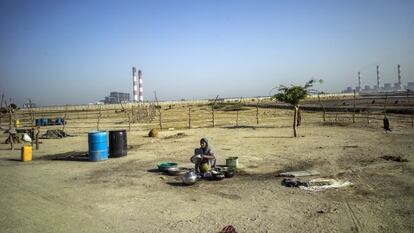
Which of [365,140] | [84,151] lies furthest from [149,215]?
[365,140]

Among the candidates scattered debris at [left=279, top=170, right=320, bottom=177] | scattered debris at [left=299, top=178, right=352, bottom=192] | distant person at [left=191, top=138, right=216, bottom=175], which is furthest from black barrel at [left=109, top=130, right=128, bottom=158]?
scattered debris at [left=299, top=178, right=352, bottom=192]

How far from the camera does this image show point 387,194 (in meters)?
7.42

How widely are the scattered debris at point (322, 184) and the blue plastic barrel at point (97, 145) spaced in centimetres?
776

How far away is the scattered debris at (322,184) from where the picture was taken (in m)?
8.01

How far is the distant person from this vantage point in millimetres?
9539

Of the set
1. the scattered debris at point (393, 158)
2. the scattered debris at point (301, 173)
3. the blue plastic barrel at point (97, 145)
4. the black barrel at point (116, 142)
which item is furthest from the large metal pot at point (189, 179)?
the scattered debris at point (393, 158)

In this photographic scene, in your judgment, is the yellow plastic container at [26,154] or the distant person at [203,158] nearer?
the distant person at [203,158]

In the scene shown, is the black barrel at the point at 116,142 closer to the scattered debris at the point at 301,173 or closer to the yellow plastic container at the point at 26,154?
the yellow plastic container at the point at 26,154

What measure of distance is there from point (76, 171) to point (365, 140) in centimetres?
1219

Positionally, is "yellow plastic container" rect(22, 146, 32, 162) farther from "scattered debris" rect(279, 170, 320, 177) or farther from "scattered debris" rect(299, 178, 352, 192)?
"scattered debris" rect(299, 178, 352, 192)

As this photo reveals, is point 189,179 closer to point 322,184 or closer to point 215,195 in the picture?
point 215,195

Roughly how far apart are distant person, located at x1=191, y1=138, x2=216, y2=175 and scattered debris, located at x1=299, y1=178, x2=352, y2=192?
106 inches

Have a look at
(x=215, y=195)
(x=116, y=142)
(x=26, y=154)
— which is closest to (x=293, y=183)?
(x=215, y=195)

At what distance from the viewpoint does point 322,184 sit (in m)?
8.31
